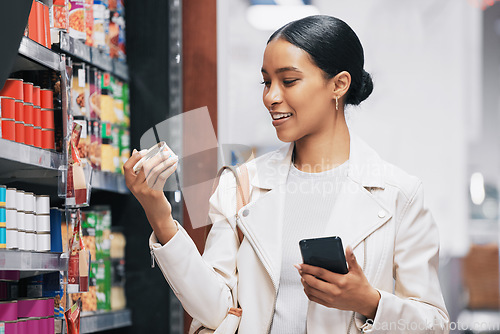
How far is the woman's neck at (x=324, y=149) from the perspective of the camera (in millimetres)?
1884

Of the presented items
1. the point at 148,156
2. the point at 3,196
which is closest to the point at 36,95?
the point at 3,196

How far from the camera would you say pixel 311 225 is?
1810mm

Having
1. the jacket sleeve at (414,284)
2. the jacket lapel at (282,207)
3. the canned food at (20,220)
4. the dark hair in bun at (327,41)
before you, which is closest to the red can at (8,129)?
the canned food at (20,220)

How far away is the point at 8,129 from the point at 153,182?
2.00 ft

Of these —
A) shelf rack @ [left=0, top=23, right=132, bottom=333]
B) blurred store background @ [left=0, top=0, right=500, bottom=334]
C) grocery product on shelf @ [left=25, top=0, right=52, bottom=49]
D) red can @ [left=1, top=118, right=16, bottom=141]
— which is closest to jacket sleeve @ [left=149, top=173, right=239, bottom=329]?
blurred store background @ [left=0, top=0, right=500, bottom=334]

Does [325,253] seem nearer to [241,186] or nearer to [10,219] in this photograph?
[241,186]

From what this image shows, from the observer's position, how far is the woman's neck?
6.18 feet

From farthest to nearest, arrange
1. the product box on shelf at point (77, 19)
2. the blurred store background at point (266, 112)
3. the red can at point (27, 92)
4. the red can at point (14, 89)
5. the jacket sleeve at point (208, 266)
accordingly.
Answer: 1. the product box on shelf at point (77, 19)
2. the blurred store background at point (266, 112)
3. the red can at point (27, 92)
4. the red can at point (14, 89)
5. the jacket sleeve at point (208, 266)

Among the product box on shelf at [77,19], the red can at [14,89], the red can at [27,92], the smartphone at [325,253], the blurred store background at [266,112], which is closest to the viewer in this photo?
the smartphone at [325,253]

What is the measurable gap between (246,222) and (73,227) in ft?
2.37

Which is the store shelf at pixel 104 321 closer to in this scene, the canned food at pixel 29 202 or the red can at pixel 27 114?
the canned food at pixel 29 202

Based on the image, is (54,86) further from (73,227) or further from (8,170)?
(73,227)

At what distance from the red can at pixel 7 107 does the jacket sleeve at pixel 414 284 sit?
3.66 feet

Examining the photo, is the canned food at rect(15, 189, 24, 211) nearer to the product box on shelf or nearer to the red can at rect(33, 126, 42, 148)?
the red can at rect(33, 126, 42, 148)
